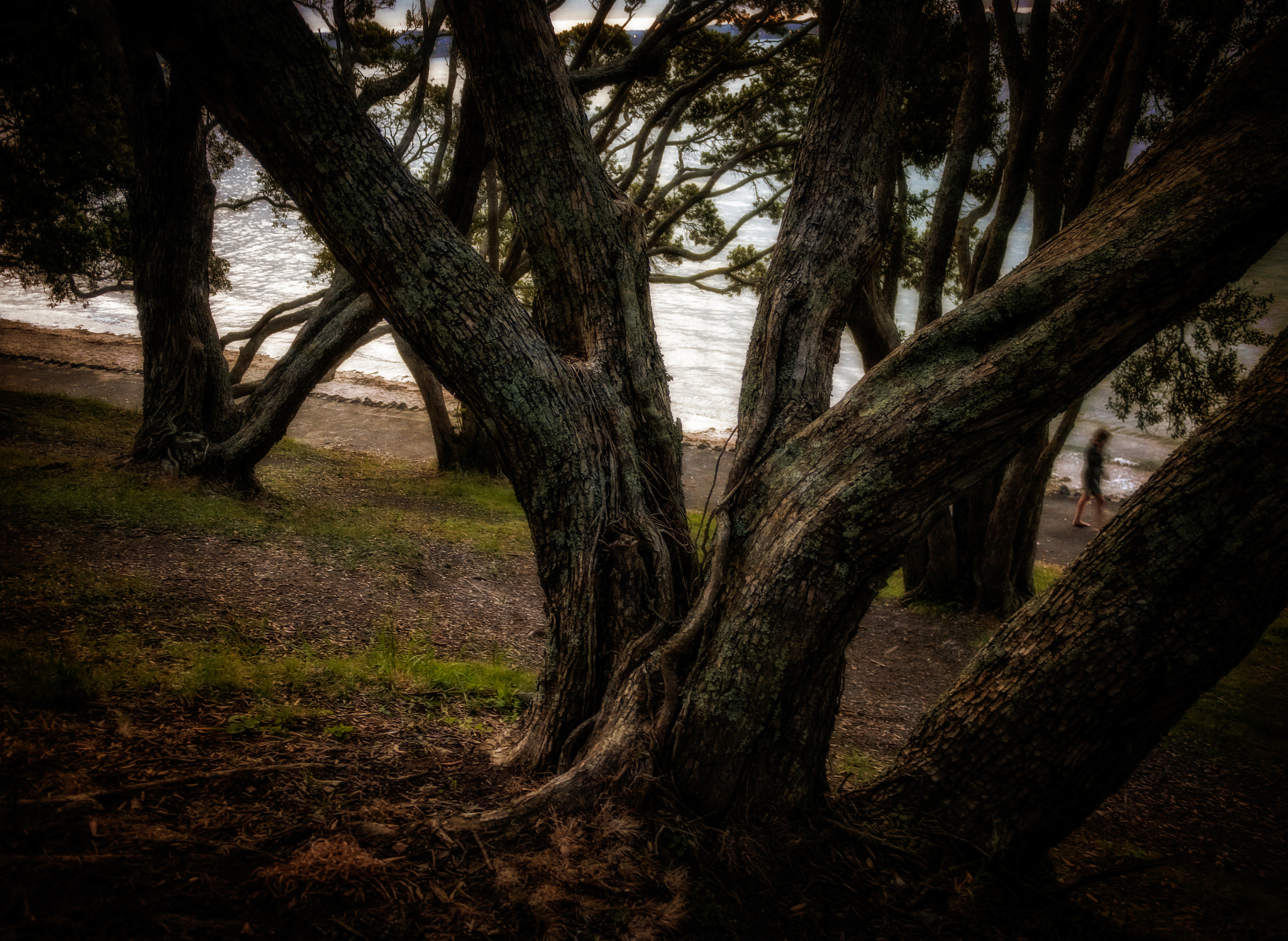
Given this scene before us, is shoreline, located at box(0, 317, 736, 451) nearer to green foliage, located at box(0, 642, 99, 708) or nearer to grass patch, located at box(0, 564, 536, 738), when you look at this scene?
grass patch, located at box(0, 564, 536, 738)

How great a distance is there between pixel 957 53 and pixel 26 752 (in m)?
9.65

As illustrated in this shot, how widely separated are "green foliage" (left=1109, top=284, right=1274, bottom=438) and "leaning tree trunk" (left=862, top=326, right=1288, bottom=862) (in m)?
7.01

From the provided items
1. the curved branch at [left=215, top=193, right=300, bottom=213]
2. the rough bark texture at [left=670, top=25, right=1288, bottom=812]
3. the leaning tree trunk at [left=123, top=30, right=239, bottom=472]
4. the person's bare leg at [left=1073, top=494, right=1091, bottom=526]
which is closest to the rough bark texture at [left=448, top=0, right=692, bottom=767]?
the rough bark texture at [left=670, top=25, right=1288, bottom=812]

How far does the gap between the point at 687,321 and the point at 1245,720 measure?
30.1 meters

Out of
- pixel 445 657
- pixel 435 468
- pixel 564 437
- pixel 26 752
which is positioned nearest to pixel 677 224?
pixel 435 468

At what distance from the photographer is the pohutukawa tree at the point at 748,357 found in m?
2.26

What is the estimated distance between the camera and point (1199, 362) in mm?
8289

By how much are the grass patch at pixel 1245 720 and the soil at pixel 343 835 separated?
332mm

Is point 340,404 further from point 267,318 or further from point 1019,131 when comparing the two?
point 1019,131

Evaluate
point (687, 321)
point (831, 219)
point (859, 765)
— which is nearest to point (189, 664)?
point (859, 765)

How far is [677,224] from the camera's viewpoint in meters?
14.2

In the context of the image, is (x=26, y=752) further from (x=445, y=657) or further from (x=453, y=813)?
(x=445, y=657)

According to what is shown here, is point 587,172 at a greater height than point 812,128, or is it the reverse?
point 812,128

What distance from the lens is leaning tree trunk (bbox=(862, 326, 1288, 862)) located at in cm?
207
